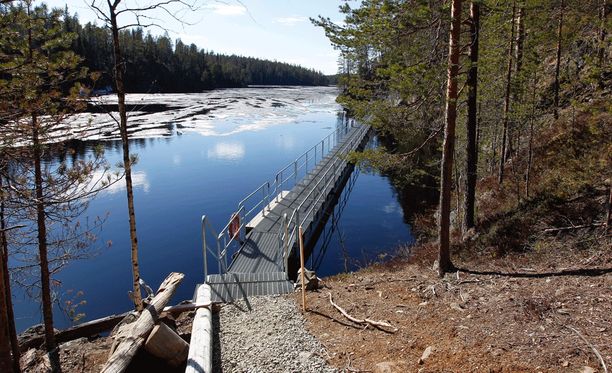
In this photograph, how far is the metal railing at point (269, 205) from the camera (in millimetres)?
12086

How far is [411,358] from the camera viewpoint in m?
5.45

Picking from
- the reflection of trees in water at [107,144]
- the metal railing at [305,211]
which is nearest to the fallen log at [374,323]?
the metal railing at [305,211]

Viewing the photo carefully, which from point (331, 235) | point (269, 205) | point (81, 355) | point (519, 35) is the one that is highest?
point (519, 35)

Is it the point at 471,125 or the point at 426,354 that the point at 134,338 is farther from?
the point at 471,125

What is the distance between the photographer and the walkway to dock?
10.1 meters

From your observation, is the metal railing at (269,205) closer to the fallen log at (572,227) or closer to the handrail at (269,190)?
the handrail at (269,190)

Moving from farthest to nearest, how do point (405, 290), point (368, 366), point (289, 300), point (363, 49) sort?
point (363, 49) < point (289, 300) < point (405, 290) < point (368, 366)

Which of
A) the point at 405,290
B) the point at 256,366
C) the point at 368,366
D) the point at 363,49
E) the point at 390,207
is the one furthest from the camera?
the point at 390,207

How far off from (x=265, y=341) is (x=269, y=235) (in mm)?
9502

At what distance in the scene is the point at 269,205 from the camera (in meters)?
19.8

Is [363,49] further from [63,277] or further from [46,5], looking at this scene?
[63,277]

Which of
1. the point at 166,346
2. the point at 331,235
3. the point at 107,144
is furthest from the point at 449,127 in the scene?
the point at 107,144

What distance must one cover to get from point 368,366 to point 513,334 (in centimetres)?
196

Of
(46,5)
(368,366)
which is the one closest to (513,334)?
(368,366)
